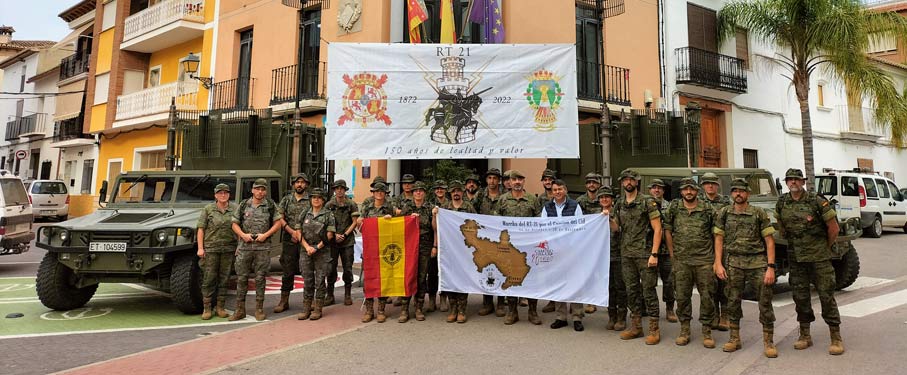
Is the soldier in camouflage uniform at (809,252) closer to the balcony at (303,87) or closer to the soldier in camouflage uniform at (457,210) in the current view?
the soldier in camouflage uniform at (457,210)

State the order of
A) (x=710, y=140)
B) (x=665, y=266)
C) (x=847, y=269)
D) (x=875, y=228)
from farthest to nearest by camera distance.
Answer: (x=710, y=140) < (x=875, y=228) < (x=847, y=269) < (x=665, y=266)

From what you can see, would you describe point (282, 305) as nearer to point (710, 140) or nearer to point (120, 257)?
point (120, 257)

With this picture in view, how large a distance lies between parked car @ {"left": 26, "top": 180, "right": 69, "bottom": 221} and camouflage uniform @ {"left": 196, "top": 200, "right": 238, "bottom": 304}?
60.3ft

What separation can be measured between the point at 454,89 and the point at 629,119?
4815 millimetres

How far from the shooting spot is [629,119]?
11430 mm

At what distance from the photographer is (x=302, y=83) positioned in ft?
48.2

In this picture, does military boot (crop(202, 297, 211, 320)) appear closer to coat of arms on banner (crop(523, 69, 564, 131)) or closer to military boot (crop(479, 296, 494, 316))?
military boot (crop(479, 296, 494, 316))

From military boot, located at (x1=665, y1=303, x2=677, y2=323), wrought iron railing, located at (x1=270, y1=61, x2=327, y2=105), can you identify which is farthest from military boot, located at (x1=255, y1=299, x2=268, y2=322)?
wrought iron railing, located at (x1=270, y1=61, x2=327, y2=105)

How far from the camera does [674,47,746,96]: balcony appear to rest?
611 inches

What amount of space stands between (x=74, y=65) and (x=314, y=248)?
25.1 meters

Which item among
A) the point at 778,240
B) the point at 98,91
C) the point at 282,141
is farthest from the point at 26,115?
the point at 778,240

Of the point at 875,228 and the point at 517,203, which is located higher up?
the point at 517,203

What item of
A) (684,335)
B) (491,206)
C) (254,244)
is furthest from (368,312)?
(684,335)

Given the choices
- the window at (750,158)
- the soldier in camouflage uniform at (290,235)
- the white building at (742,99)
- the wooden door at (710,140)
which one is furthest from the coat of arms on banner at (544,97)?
the window at (750,158)
